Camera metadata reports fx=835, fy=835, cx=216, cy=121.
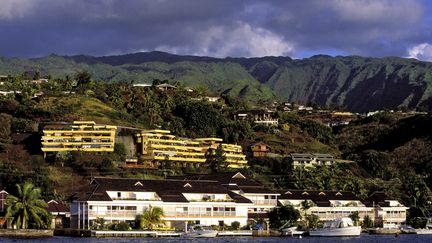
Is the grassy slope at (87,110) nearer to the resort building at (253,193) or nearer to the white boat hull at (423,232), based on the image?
the resort building at (253,193)

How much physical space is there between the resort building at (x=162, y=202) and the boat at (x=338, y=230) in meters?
8.36

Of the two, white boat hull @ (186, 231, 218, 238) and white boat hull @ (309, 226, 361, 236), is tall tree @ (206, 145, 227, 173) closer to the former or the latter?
white boat hull @ (309, 226, 361, 236)

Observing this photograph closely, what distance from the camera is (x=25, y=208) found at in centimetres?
8256

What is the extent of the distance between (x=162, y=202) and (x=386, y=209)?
128 feet

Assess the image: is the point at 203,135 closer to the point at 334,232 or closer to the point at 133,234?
the point at 334,232

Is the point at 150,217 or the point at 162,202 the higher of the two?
the point at 162,202

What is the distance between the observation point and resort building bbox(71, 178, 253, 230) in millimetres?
82750

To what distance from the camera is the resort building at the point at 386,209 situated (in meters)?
111

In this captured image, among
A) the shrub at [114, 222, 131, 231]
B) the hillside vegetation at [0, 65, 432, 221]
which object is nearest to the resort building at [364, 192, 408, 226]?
the hillside vegetation at [0, 65, 432, 221]

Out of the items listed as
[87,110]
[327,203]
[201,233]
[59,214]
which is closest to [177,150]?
[87,110]

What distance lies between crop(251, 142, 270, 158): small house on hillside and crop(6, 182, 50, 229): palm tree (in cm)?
6723

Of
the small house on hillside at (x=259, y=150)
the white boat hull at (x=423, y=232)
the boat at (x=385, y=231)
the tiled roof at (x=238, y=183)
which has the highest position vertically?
the small house on hillside at (x=259, y=150)

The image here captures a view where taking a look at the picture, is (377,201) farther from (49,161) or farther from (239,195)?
(49,161)

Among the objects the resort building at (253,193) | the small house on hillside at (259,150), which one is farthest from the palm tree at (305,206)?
the small house on hillside at (259,150)
